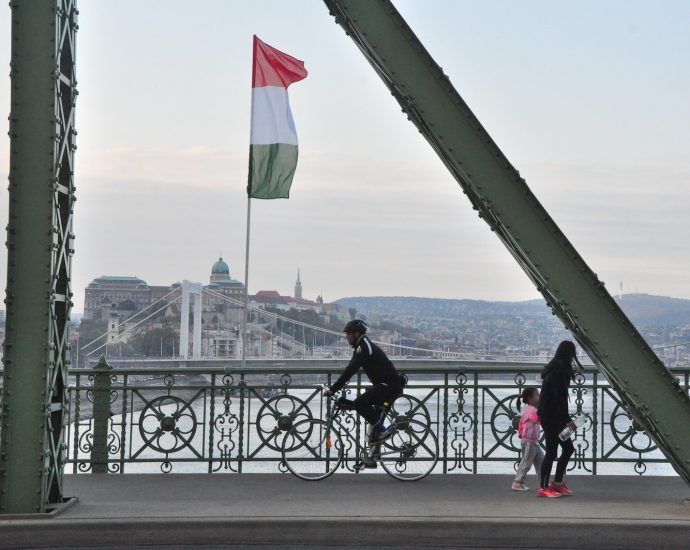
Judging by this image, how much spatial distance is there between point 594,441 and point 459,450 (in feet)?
5.07

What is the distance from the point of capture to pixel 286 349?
80562 mm

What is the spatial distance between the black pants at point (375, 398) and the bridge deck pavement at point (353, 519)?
0.99m

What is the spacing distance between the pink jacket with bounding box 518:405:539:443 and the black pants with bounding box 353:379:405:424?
1.33m

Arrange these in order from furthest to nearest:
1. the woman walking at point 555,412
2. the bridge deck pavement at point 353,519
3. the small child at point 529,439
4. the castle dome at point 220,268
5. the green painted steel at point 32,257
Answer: the castle dome at point 220,268
the small child at point 529,439
the woman walking at point 555,412
the green painted steel at point 32,257
the bridge deck pavement at point 353,519

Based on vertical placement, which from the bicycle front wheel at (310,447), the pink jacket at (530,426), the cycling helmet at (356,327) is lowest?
the bicycle front wheel at (310,447)

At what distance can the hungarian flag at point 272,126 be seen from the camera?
16.6 meters

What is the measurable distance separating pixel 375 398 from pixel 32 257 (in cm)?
411

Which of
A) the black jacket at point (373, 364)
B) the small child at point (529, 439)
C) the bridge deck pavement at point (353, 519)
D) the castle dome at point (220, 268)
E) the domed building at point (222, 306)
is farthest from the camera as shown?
the castle dome at point (220, 268)

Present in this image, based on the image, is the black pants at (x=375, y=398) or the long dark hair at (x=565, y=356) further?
the black pants at (x=375, y=398)

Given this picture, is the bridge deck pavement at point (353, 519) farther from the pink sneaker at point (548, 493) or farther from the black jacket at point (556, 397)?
the black jacket at point (556, 397)

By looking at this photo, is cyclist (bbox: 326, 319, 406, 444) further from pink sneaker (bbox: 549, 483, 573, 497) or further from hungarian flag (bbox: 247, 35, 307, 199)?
hungarian flag (bbox: 247, 35, 307, 199)

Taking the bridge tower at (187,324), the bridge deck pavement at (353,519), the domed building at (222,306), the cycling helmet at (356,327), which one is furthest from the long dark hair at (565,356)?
the domed building at (222,306)

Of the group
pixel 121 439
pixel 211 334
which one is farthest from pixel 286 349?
pixel 121 439

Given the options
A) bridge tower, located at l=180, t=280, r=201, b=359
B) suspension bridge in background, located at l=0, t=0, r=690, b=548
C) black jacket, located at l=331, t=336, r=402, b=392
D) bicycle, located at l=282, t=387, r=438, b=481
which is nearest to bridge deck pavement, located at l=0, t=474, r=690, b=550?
suspension bridge in background, located at l=0, t=0, r=690, b=548
